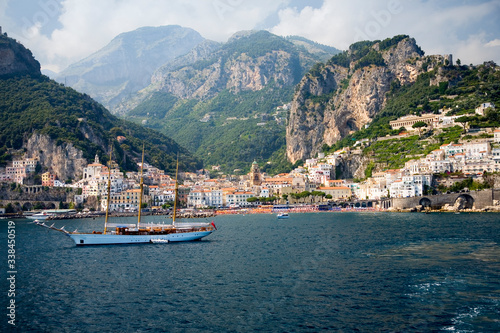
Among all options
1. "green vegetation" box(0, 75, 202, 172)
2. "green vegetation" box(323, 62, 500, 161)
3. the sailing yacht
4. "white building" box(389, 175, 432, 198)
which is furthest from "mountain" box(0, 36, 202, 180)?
"white building" box(389, 175, 432, 198)

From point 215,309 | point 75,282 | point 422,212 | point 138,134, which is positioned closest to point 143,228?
point 75,282

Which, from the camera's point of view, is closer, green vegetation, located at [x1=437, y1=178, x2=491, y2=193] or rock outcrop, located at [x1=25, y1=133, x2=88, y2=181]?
green vegetation, located at [x1=437, y1=178, x2=491, y2=193]

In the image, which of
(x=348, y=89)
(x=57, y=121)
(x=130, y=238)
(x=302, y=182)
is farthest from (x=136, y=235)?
(x=348, y=89)

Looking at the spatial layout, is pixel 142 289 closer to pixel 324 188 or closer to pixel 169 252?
pixel 169 252

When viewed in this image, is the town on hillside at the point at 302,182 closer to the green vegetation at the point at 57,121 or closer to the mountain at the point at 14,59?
the green vegetation at the point at 57,121

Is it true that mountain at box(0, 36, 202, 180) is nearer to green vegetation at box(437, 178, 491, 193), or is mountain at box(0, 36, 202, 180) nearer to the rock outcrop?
the rock outcrop

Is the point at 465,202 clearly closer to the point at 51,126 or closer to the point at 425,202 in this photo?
the point at 425,202
